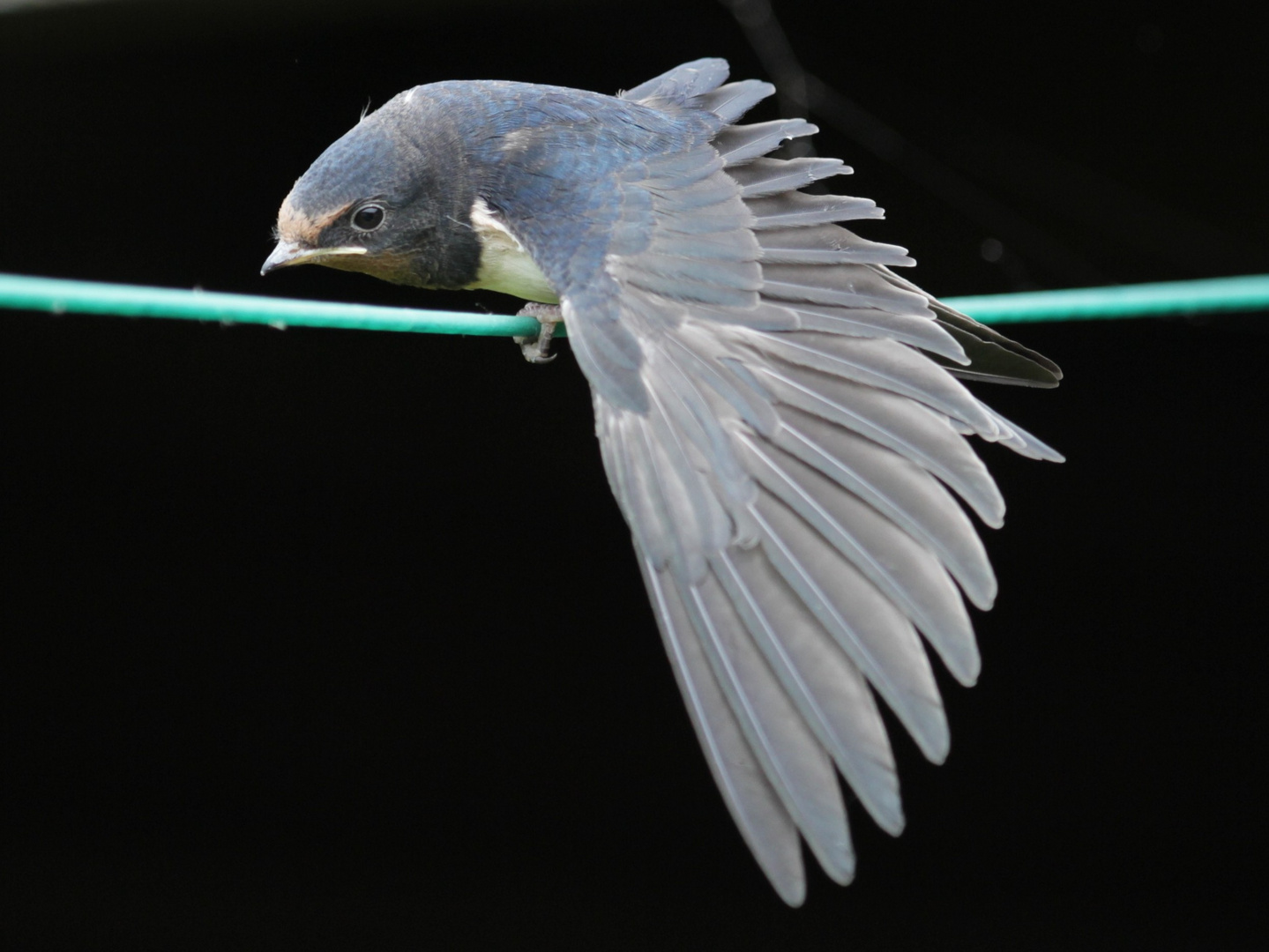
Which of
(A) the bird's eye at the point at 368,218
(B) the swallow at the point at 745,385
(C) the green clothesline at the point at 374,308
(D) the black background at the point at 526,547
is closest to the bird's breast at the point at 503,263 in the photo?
(B) the swallow at the point at 745,385

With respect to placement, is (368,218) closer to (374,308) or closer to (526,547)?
(374,308)

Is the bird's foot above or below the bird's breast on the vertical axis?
below

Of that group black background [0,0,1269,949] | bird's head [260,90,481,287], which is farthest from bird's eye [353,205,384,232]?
black background [0,0,1269,949]

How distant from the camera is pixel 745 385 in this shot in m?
1.75

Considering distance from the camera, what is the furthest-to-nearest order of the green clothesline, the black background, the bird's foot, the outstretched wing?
the black background → the bird's foot → the outstretched wing → the green clothesline

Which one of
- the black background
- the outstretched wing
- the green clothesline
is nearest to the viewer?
the green clothesline

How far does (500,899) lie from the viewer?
4137 mm

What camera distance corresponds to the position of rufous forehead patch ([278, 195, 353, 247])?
212cm

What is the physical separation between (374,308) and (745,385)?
542 millimetres

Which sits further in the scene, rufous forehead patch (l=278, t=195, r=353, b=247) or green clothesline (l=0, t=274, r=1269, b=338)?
rufous forehead patch (l=278, t=195, r=353, b=247)

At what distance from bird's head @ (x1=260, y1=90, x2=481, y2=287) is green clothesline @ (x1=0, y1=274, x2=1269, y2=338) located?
0.42 metres

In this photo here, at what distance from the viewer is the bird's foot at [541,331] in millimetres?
2064

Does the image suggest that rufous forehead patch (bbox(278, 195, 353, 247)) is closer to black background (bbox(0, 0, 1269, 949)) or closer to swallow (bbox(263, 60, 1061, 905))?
swallow (bbox(263, 60, 1061, 905))

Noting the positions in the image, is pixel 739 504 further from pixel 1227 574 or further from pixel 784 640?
pixel 1227 574
